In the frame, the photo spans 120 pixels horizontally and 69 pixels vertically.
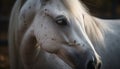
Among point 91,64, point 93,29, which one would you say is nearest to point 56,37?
point 91,64

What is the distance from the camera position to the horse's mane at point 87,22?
4684 mm

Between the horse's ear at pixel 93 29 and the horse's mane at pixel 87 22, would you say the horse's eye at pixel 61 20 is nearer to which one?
the horse's mane at pixel 87 22

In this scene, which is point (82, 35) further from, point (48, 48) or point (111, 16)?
point (111, 16)

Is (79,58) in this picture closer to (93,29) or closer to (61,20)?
(61,20)

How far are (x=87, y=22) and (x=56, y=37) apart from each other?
1.67ft

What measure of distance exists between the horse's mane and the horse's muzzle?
0.86 feet

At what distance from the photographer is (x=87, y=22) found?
16.5 feet

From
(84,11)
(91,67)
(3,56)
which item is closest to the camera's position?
(91,67)

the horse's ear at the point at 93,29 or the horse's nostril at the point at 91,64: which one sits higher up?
the horse's ear at the point at 93,29

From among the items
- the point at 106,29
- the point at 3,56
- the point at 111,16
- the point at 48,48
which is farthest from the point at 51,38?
the point at 111,16

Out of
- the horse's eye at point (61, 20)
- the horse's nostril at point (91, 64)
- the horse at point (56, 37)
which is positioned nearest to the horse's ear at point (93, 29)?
the horse at point (56, 37)

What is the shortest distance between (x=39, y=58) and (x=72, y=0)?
69cm

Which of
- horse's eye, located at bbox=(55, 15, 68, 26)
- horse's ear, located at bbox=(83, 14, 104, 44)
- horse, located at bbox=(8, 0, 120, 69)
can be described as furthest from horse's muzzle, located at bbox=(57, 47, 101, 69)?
horse's ear, located at bbox=(83, 14, 104, 44)

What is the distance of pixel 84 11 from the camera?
490cm
